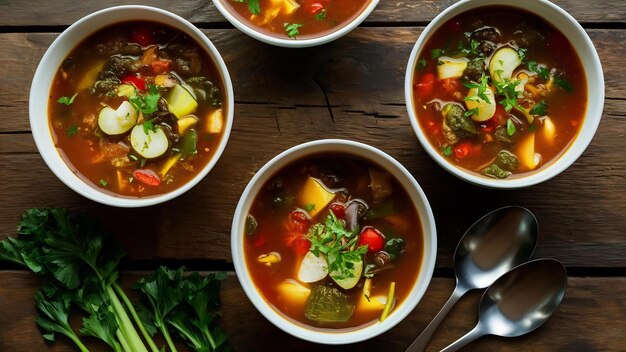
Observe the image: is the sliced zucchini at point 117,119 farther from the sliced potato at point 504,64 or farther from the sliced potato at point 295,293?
the sliced potato at point 504,64

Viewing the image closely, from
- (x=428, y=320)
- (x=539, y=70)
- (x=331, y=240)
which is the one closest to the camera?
(x=331, y=240)

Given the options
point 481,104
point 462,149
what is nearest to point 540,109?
point 481,104

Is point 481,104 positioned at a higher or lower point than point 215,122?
higher

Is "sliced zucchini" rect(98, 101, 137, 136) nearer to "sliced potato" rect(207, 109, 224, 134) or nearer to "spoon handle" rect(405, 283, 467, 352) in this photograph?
"sliced potato" rect(207, 109, 224, 134)

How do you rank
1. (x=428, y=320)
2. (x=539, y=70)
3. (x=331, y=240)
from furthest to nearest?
(x=428, y=320) < (x=539, y=70) < (x=331, y=240)

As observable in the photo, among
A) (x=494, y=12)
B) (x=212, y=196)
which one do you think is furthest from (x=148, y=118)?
(x=494, y=12)

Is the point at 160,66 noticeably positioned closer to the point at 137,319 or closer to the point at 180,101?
the point at 180,101
